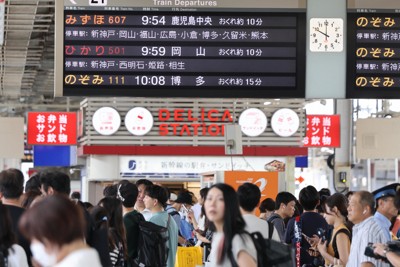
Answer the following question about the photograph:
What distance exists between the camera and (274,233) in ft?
20.6

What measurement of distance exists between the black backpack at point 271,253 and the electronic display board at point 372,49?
4.41m

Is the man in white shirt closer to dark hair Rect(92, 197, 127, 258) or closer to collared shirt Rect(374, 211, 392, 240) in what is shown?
collared shirt Rect(374, 211, 392, 240)

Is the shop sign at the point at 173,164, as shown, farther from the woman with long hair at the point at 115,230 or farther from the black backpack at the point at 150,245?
the woman with long hair at the point at 115,230

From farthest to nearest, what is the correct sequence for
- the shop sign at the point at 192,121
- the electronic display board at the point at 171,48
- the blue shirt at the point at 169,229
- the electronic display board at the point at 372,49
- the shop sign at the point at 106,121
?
the shop sign at the point at 192,121 → the shop sign at the point at 106,121 → the electronic display board at the point at 372,49 → the electronic display board at the point at 171,48 → the blue shirt at the point at 169,229

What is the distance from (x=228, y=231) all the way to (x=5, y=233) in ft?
3.79

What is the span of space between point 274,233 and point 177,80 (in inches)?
122

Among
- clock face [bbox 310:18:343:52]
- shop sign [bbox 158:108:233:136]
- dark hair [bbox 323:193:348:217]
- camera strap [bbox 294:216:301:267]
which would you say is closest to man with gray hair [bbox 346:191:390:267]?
dark hair [bbox 323:193:348:217]

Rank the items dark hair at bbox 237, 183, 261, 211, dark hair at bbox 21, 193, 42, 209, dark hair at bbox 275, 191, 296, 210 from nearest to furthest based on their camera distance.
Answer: dark hair at bbox 237, 183, 261, 211, dark hair at bbox 21, 193, 42, 209, dark hair at bbox 275, 191, 296, 210

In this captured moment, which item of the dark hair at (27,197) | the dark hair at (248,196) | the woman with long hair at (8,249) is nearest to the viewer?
the woman with long hair at (8,249)

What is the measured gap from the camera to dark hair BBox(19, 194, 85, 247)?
3211 mm

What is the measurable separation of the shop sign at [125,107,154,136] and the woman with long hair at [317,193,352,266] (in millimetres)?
13944

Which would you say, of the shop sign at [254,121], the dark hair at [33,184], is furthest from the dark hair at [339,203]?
the shop sign at [254,121]

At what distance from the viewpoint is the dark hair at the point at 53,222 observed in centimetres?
321

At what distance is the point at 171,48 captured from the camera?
9086mm
